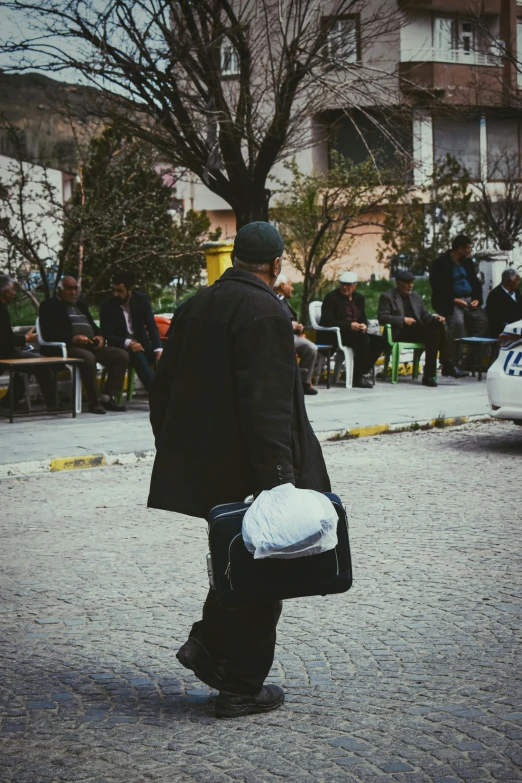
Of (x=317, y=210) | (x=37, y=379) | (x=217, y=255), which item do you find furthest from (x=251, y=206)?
(x=317, y=210)

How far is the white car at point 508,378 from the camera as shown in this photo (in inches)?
431

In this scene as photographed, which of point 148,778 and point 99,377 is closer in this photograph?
point 148,778

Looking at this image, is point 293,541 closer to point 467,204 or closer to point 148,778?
point 148,778

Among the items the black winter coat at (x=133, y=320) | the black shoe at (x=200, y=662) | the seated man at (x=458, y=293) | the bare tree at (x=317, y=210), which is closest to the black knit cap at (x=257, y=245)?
the black shoe at (x=200, y=662)

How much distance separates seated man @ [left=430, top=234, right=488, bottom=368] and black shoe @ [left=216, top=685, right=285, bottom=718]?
45.1 feet

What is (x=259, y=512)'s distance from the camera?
3.98 metres

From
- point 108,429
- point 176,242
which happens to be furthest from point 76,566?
point 176,242

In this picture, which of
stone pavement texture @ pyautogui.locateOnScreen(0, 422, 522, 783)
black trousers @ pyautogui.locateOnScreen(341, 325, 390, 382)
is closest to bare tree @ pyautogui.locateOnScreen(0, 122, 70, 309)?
black trousers @ pyautogui.locateOnScreen(341, 325, 390, 382)

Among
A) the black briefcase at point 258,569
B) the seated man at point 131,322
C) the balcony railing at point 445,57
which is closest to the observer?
the black briefcase at point 258,569

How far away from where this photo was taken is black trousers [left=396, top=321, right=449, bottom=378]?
1666cm

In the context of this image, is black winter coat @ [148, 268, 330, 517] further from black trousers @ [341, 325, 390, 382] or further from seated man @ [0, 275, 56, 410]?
black trousers @ [341, 325, 390, 382]

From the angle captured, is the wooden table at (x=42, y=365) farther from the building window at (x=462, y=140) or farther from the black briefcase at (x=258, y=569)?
the building window at (x=462, y=140)

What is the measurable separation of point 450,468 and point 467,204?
68.4 feet

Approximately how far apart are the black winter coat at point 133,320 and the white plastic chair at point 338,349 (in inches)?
116
